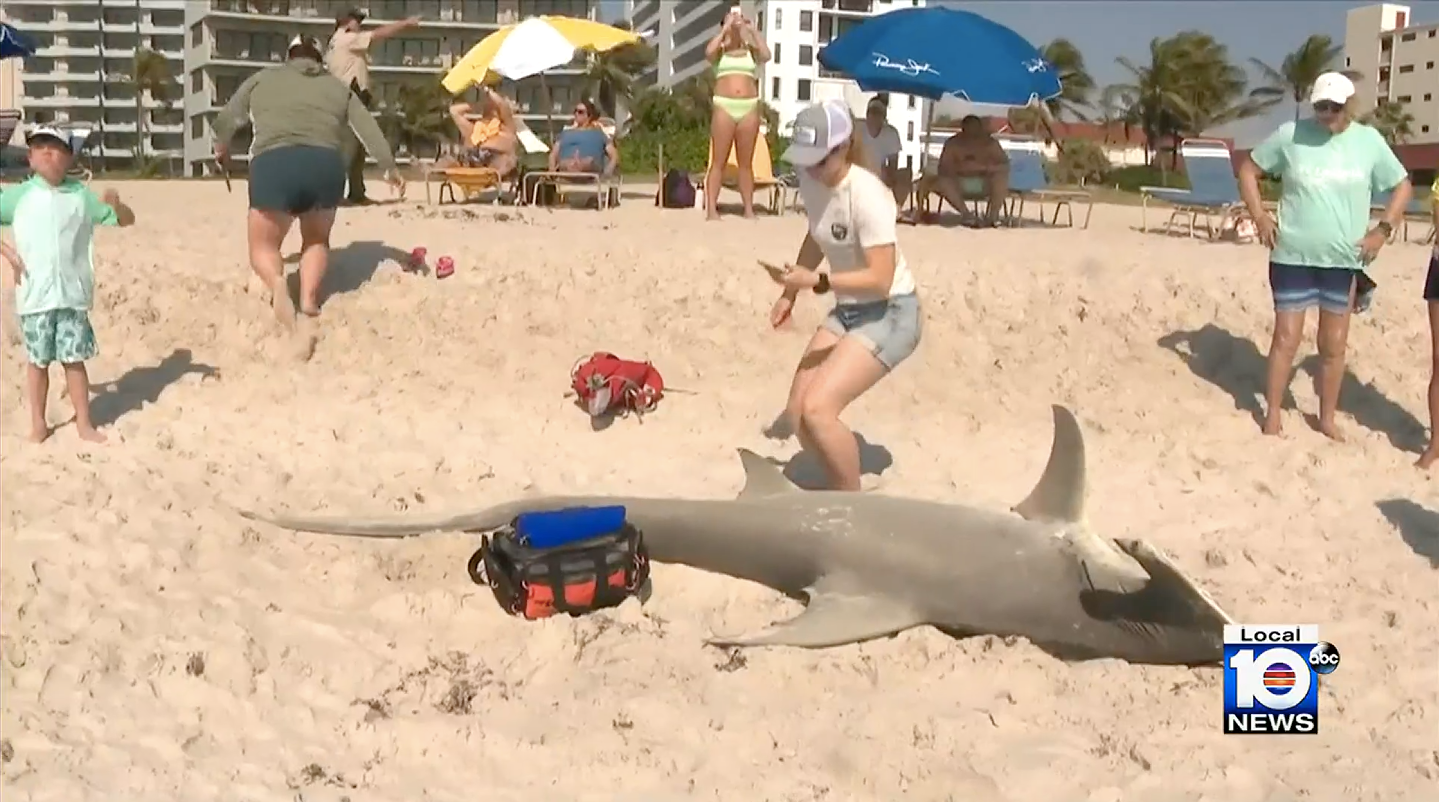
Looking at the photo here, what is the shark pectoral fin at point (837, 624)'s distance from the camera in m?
4.76

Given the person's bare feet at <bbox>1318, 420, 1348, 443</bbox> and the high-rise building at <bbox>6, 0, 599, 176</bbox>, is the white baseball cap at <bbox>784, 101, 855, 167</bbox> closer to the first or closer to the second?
the person's bare feet at <bbox>1318, 420, 1348, 443</bbox>

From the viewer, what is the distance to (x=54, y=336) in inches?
262

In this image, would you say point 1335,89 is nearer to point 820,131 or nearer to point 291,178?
point 820,131

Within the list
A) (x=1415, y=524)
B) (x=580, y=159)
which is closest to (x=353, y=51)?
(x=580, y=159)

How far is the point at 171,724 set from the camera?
404 cm

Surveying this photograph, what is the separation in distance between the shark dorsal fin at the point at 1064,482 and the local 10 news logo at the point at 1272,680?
726 millimetres

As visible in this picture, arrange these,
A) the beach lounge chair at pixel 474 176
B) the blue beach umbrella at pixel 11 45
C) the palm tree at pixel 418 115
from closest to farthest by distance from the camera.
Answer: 1. the beach lounge chair at pixel 474 176
2. the blue beach umbrella at pixel 11 45
3. the palm tree at pixel 418 115

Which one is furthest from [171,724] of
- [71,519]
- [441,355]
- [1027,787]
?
[441,355]

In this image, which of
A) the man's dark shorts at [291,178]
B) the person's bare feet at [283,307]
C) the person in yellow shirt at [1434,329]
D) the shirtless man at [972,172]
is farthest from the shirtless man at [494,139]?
the person in yellow shirt at [1434,329]

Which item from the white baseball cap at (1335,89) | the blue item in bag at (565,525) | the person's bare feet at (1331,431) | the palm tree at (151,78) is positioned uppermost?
the palm tree at (151,78)

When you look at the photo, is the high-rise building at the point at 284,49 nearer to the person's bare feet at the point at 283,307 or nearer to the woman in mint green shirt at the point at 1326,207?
the person's bare feet at the point at 283,307

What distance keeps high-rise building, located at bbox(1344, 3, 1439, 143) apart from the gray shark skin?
8358 cm

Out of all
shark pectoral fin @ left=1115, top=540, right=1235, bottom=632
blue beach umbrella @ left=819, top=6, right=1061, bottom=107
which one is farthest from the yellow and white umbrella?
shark pectoral fin @ left=1115, top=540, right=1235, bottom=632

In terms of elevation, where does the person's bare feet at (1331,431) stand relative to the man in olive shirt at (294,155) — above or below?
below
